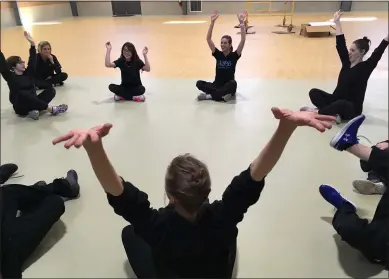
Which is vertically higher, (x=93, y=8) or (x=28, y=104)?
(x=93, y=8)

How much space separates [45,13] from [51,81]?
245cm

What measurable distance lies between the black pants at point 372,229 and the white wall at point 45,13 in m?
3.24

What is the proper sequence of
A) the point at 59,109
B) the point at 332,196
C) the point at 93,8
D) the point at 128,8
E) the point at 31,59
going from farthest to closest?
the point at 128,8 < the point at 93,8 < the point at 31,59 < the point at 59,109 < the point at 332,196

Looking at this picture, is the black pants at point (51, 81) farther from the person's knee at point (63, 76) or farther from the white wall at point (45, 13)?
the white wall at point (45, 13)

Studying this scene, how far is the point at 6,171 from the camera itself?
1288 millimetres

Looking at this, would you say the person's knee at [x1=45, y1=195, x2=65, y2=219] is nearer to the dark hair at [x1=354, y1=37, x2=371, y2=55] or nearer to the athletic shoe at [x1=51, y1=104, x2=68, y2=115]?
the athletic shoe at [x1=51, y1=104, x2=68, y2=115]

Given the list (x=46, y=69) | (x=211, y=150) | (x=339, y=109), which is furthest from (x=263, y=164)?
(x=46, y=69)

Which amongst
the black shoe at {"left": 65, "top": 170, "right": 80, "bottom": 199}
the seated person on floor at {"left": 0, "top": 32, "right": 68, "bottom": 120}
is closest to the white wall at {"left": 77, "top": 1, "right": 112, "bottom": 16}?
the seated person on floor at {"left": 0, "top": 32, "right": 68, "bottom": 120}

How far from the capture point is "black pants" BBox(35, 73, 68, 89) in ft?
7.29

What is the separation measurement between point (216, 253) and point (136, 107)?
61.1 inches

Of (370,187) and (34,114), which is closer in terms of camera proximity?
(370,187)

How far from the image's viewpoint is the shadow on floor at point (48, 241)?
0.91 metres

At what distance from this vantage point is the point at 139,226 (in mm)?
645

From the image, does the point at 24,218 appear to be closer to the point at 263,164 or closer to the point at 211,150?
the point at 263,164
